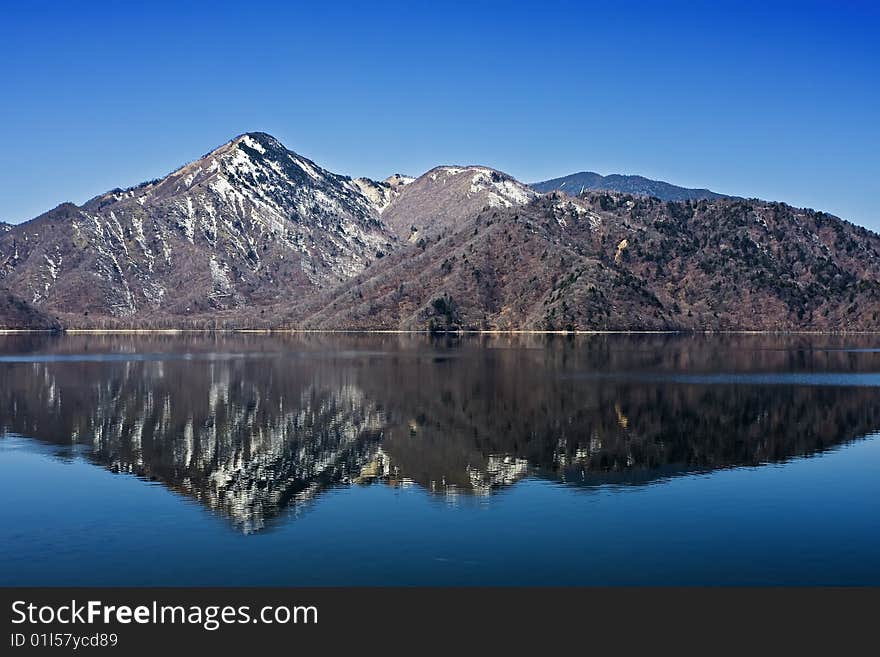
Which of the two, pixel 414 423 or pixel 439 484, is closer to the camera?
pixel 439 484

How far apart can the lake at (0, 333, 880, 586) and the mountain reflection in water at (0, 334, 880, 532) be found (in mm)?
360

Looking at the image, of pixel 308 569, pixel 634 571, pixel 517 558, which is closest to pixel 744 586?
pixel 634 571

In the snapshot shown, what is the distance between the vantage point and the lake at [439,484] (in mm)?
37781

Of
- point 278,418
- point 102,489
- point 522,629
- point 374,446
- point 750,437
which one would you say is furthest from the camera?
point 278,418

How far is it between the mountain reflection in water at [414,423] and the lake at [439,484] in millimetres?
360

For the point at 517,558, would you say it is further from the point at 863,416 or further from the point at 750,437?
the point at 863,416

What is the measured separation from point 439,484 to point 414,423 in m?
25.8

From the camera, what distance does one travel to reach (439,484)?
180 ft

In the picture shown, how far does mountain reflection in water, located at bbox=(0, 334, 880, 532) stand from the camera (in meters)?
57.7

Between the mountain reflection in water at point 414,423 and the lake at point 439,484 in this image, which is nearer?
the lake at point 439,484

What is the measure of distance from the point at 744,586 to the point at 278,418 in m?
54.3

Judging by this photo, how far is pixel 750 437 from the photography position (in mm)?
73125

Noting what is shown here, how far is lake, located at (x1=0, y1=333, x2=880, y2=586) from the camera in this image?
37.8 m

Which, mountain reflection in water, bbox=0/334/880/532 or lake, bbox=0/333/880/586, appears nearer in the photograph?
lake, bbox=0/333/880/586
